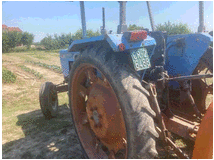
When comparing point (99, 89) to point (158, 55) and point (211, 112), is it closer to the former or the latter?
point (158, 55)

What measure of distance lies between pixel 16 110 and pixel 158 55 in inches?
170

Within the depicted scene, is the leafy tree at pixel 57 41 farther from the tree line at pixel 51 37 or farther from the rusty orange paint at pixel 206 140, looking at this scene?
the rusty orange paint at pixel 206 140

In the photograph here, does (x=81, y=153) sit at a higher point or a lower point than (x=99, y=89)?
lower

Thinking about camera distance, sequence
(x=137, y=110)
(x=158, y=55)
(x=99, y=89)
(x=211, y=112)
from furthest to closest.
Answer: (x=158, y=55) < (x=99, y=89) < (x=137, y=110) < (x=211, y=112)

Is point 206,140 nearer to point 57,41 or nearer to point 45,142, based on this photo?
point 45,142

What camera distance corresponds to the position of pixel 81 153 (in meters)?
2.69

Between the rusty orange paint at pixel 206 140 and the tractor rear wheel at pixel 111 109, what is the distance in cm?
33

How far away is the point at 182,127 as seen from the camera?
1971mm

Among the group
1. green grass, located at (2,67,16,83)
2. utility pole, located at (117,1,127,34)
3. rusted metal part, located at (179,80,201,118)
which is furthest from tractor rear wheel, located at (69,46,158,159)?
green grass, located at (2,67,16,83)

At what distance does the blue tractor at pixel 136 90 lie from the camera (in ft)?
5.06

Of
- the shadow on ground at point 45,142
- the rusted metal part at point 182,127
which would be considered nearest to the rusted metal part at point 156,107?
the rusted metal part at point 182,127

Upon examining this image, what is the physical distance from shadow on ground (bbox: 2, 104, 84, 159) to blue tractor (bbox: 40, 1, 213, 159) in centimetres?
47

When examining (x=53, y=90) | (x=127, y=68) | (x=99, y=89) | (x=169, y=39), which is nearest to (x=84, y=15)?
(x=53, y=90)

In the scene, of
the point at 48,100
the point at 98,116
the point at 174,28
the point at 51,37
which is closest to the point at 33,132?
the point at 48,100
